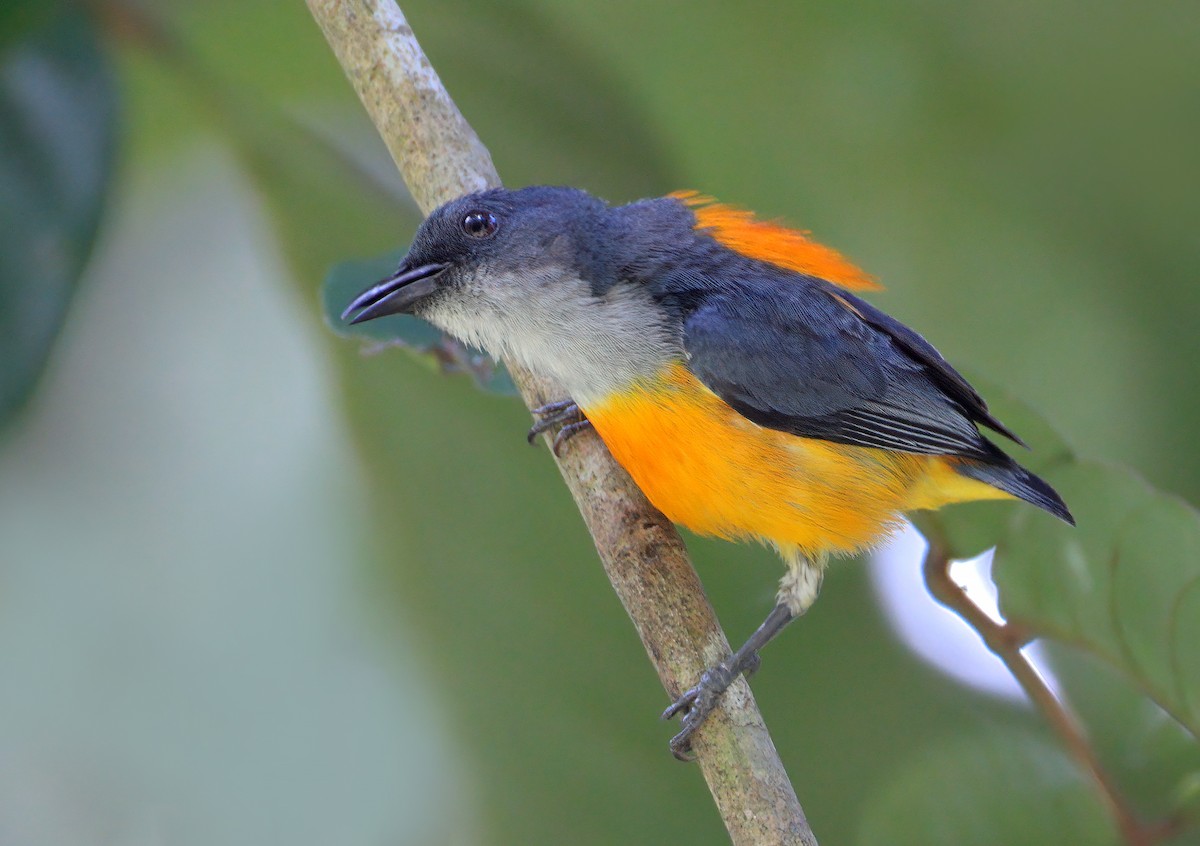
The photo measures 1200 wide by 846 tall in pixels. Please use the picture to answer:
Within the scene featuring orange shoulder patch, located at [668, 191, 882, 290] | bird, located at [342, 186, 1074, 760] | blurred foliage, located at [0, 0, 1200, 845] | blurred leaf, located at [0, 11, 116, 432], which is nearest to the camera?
bird, located at [342, 186, 1074, 760]

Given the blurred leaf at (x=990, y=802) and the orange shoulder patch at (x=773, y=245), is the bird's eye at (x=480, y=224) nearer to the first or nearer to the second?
the orange shoulder patch at (x=773, y=245)

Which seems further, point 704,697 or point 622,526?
point 622,526

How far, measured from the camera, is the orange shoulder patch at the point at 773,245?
210 centimetres

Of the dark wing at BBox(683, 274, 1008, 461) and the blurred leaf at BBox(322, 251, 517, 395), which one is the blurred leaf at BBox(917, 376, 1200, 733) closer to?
the dark wing at BBox(683, 274, 1008, 461)

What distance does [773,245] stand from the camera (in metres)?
2.13

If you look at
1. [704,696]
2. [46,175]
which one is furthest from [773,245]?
[46,175]

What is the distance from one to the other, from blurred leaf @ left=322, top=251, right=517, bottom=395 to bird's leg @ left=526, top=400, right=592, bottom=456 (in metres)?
0.08

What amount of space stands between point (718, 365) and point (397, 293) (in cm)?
60

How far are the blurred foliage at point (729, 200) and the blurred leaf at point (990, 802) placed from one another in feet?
0.03

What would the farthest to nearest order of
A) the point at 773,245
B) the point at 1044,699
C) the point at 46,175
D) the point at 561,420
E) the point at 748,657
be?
1. the point at 46,175
2. the point at 773,245
3. the point at 561,420
4. the point at 1044,699
5. the point at 748,657

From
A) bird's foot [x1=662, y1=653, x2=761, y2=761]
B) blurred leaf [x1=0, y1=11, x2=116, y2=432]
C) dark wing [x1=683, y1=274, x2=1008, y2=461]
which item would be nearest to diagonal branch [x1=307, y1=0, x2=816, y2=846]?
bird's foot [x1=662, y1=653, x2=761, y2=761]

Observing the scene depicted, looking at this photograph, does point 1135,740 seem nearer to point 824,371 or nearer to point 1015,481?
point 1015,481

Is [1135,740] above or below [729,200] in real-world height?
below

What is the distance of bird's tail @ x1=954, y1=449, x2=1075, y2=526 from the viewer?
6.08 ft
